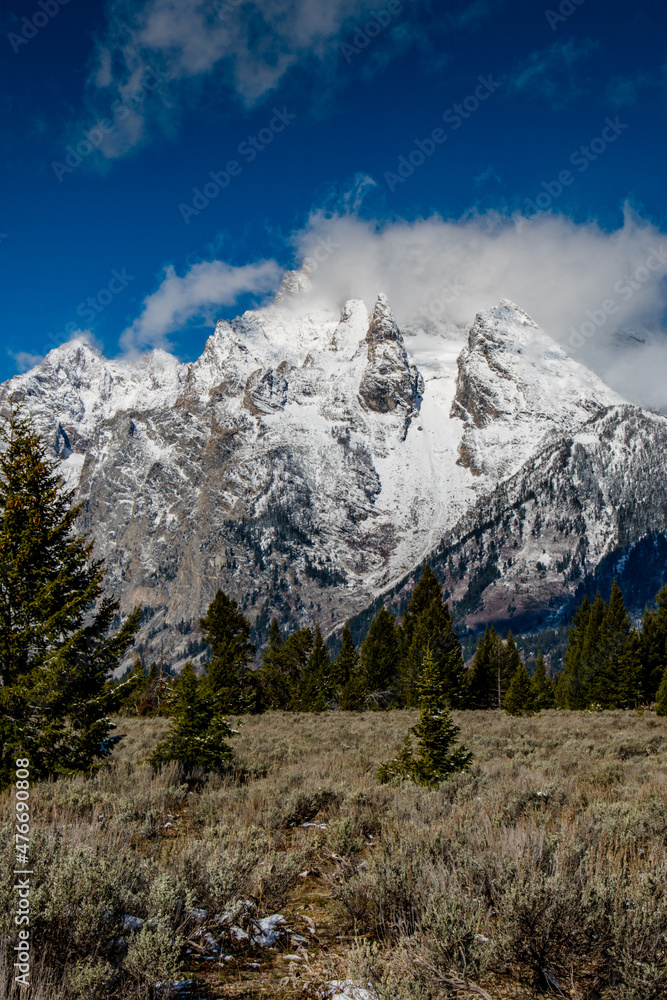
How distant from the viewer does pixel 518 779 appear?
9617mm

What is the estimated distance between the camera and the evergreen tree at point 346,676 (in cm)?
4162

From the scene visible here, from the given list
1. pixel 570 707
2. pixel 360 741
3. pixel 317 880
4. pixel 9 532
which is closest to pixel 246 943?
pixel 317 880

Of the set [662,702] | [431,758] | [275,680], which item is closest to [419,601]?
[275,680]

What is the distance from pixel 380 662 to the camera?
4697 cm

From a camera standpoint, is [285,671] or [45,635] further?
[285,671]

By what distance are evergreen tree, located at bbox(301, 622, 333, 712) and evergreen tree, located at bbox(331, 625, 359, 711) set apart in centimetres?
81

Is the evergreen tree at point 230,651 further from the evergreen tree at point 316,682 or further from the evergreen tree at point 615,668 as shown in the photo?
the evergreen tree at point 615,668

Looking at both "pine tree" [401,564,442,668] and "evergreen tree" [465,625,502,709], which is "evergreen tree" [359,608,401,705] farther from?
"evergreen tree" [465,625,502,709]

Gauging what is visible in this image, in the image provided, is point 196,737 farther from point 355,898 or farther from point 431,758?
point 355,898

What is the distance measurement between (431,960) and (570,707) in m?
53.5

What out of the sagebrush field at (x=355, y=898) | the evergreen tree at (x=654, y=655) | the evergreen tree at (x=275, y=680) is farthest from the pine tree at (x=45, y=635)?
the evergreen tree at (x=654, y=655)

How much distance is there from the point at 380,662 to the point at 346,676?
363cm

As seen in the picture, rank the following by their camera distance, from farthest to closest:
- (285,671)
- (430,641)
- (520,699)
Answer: (285,671) < (520,699) < (430,641)

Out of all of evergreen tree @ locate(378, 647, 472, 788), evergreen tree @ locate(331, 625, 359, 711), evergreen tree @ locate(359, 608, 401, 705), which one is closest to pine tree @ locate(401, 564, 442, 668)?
evergreen tree @ locate(359, 608, 401, 705)
